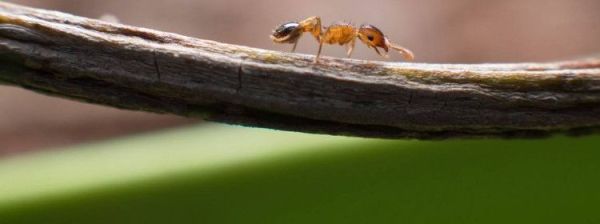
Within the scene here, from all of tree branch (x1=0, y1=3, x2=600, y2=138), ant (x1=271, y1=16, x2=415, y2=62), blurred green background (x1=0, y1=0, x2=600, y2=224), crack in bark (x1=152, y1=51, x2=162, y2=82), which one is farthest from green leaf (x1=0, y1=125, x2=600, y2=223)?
crack in bark (x1=152, y1=51, x2=162, y2=82)

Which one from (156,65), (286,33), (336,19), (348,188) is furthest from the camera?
(336,19)

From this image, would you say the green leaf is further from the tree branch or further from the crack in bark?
the crack in bark

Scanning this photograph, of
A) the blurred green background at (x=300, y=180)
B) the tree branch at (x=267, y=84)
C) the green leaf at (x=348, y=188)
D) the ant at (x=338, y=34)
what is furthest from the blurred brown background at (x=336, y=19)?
the tree branch at (x=267, y=84)

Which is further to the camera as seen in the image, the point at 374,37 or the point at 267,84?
the point at 374,37

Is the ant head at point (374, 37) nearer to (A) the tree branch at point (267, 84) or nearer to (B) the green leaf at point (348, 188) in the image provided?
(B) the green leaf at point (348, 188)

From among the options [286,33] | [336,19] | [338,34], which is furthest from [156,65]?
[336,19]

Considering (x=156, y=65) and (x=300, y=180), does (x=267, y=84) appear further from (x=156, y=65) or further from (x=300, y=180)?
(x=300, y=180)

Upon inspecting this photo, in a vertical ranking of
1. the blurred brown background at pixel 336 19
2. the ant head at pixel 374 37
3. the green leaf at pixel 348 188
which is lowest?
the green leaf at pixel 348 188

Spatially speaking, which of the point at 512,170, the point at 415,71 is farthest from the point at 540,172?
the point at 415,71

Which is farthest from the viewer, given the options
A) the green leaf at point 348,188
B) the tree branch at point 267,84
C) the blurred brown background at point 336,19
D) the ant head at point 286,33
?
the blurred brown background at point 336,19
